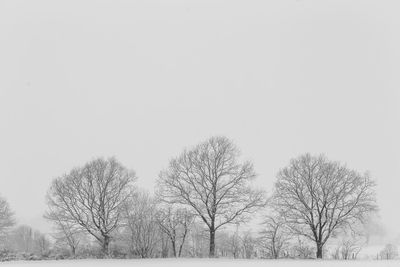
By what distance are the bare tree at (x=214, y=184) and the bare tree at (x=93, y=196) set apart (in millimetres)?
7552

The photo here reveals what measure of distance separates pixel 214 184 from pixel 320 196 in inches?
435

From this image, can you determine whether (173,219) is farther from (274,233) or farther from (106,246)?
(274,233)

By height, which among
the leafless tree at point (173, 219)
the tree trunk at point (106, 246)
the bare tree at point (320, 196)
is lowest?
the tree trunk at point (106, 246)

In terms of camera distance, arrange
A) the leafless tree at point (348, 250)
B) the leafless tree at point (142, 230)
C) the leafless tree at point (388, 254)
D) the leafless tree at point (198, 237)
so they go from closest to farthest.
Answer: the leafless tree at point (142, 230) < the leafless tree at point (348, 250) < the leafless tree at point (388, 254) < the leafless tree at point (198, 237)

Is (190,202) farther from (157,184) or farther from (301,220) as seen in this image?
(301,220)

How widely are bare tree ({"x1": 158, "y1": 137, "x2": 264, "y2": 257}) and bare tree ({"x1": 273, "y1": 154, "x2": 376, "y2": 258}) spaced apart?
12.1 ft

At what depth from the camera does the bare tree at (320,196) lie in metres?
42.6

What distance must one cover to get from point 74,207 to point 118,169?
6.54 metres

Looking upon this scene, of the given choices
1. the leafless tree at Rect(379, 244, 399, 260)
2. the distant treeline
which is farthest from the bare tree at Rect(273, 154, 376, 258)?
the leafless tree at Rect(379, 244, 399, 260)

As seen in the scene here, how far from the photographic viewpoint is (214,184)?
Answer: 43.0 m

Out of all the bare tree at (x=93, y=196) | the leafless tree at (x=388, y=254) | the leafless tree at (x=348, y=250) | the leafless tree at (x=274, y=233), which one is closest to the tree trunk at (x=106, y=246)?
the bare tree at (x=93, y=196)

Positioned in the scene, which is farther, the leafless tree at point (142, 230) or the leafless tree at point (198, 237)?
the leafless tree at point (198, 237)

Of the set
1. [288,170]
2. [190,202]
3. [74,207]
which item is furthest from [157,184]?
[288,170]

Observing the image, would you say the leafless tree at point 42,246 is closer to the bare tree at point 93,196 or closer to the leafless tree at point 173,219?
the bare tree at point 93,196
